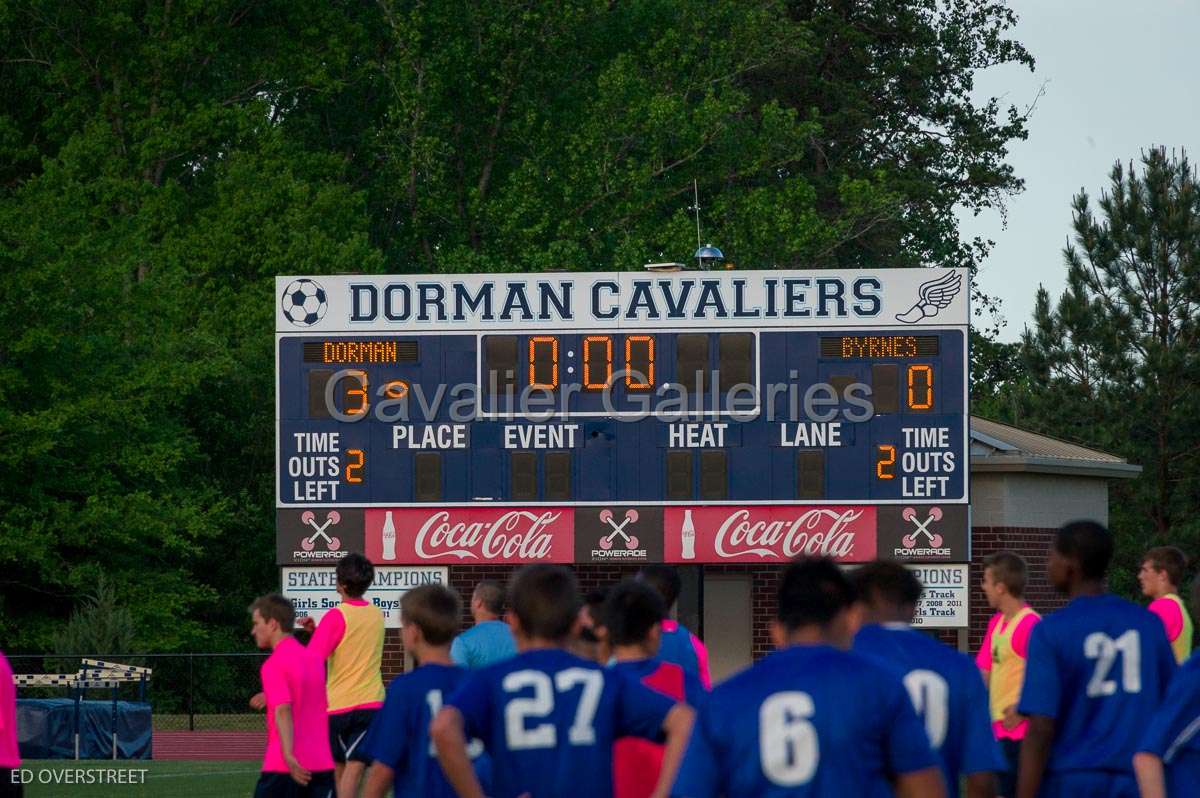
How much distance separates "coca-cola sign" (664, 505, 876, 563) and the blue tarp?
684cm

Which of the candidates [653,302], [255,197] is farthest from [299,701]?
[255,197]

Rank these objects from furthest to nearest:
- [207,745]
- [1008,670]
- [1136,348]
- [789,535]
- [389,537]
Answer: [1136,348] < [207,745] < [389,537] < [789,535] < [1008,670]

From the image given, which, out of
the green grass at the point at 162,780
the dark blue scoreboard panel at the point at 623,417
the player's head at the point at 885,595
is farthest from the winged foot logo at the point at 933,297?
the player's head at the point at 885,595

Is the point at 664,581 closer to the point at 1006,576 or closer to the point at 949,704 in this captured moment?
the point at 1006,576

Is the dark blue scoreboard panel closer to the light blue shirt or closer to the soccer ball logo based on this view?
the soccer ball logo

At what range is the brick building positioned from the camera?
2652 centimetres

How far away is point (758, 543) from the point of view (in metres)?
23.2

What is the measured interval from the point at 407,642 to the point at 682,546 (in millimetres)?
16118

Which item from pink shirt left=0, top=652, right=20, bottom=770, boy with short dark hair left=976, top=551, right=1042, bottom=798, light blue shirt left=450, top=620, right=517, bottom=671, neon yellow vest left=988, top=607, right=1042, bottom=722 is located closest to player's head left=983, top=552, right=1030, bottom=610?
boy with short dark hair left=976, top=551, right=1042, bottom=798

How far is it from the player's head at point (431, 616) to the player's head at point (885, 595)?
1.44 m

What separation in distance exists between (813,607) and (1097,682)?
204 centimetres

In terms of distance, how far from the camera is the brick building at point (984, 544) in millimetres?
26516

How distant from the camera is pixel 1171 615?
419 inches

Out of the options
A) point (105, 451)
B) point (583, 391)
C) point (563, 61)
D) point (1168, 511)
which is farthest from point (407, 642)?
point (563, 61)
